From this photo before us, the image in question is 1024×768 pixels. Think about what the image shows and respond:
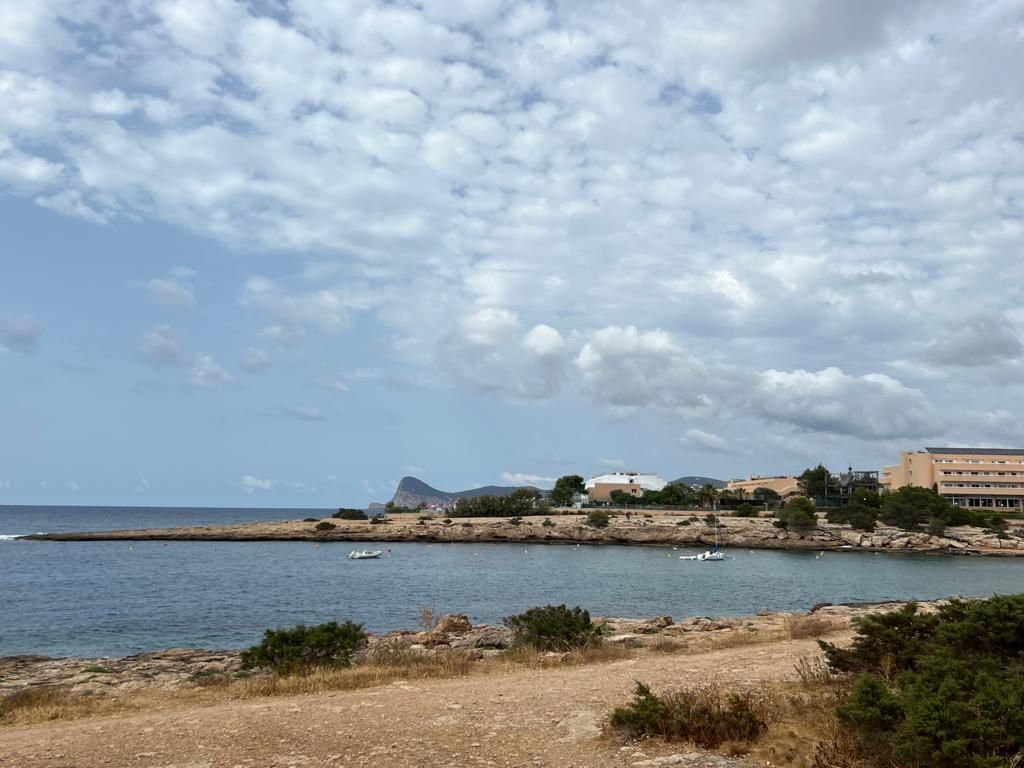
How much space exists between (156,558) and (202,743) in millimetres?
81708

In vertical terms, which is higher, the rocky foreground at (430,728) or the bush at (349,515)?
the rocky foreground at (430,728)

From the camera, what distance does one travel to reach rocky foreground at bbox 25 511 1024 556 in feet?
315

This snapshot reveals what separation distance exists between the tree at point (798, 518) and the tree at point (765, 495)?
49908mm

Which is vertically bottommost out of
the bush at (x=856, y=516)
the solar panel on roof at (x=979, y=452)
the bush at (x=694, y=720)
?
the bush at (x=856, y=516)

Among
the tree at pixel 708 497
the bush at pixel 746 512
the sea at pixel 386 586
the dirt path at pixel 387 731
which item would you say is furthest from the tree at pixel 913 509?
the dirt path at pixel 387 731

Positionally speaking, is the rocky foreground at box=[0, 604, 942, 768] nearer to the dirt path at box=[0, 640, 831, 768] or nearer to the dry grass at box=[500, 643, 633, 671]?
the dirt path at box=[0, 640, 831, 768]

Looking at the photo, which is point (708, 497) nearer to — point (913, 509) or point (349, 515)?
point (913, 509)

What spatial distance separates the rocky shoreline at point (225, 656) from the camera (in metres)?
19.1

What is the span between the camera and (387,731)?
1044cm

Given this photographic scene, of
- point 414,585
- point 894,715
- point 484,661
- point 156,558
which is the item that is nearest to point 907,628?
point 894,715

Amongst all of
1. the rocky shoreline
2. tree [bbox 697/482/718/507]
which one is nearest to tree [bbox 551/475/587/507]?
tree [bbox 697/482/718/507]

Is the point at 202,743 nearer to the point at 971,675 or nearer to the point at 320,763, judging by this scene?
the point at 320,763

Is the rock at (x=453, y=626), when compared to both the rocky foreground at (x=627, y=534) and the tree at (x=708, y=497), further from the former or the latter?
the tree at (x=708, y=497)

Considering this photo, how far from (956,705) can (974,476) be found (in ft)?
501
